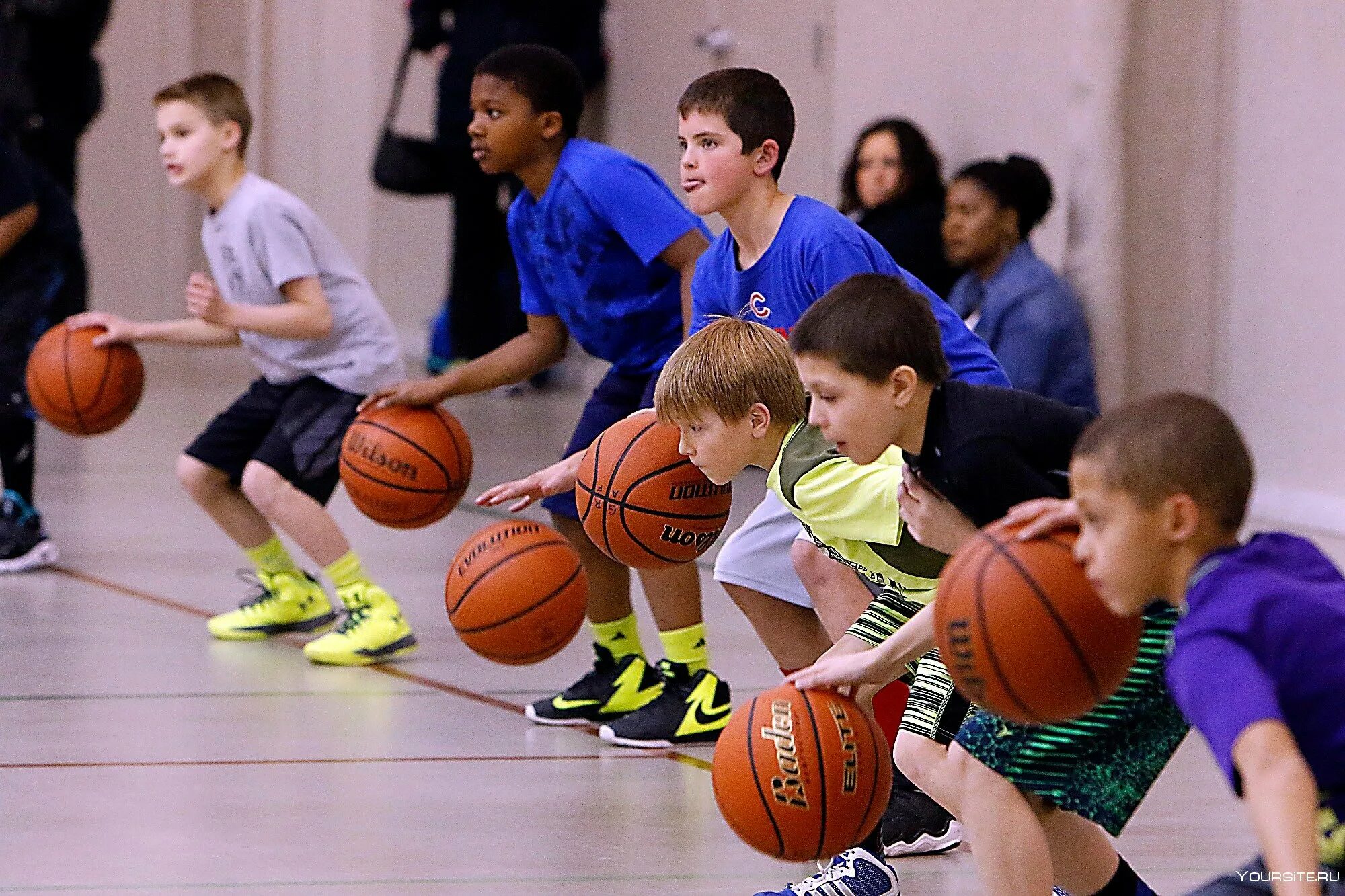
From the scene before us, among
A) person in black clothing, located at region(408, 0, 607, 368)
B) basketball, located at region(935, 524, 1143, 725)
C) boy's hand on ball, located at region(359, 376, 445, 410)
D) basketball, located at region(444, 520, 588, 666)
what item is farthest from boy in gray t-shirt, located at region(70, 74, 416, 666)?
person in black clothing, located at region(408, 0, 607, 368)

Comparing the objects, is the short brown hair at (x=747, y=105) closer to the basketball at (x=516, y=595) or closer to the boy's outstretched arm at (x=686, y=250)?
the boy's outstretched arm at (x=686, y=250)

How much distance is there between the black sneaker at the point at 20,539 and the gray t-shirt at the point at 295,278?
123 cm

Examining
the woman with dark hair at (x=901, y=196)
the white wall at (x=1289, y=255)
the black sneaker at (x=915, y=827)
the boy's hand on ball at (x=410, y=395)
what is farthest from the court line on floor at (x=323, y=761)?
the woman with dark hair at (x=901, y=196)

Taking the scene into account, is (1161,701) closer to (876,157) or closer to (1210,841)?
(1210,841)

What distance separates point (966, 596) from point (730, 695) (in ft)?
→ 7.12

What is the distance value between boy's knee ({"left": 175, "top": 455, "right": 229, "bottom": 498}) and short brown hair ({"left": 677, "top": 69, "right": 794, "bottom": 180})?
1968mm

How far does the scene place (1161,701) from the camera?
271cm

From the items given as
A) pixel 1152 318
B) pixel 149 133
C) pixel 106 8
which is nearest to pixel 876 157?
pixel 1152 318

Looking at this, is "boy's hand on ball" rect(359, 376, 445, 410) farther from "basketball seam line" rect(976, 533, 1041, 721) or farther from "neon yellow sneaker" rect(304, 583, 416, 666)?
"basketball seam line" rect(976, 533, 1041, 721)

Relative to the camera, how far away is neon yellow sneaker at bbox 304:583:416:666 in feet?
16.4

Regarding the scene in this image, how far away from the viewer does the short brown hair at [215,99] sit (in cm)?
543

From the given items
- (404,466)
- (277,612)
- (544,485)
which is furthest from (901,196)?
(544,485)

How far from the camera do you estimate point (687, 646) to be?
4391 mm

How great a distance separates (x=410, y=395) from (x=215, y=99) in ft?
3.93
